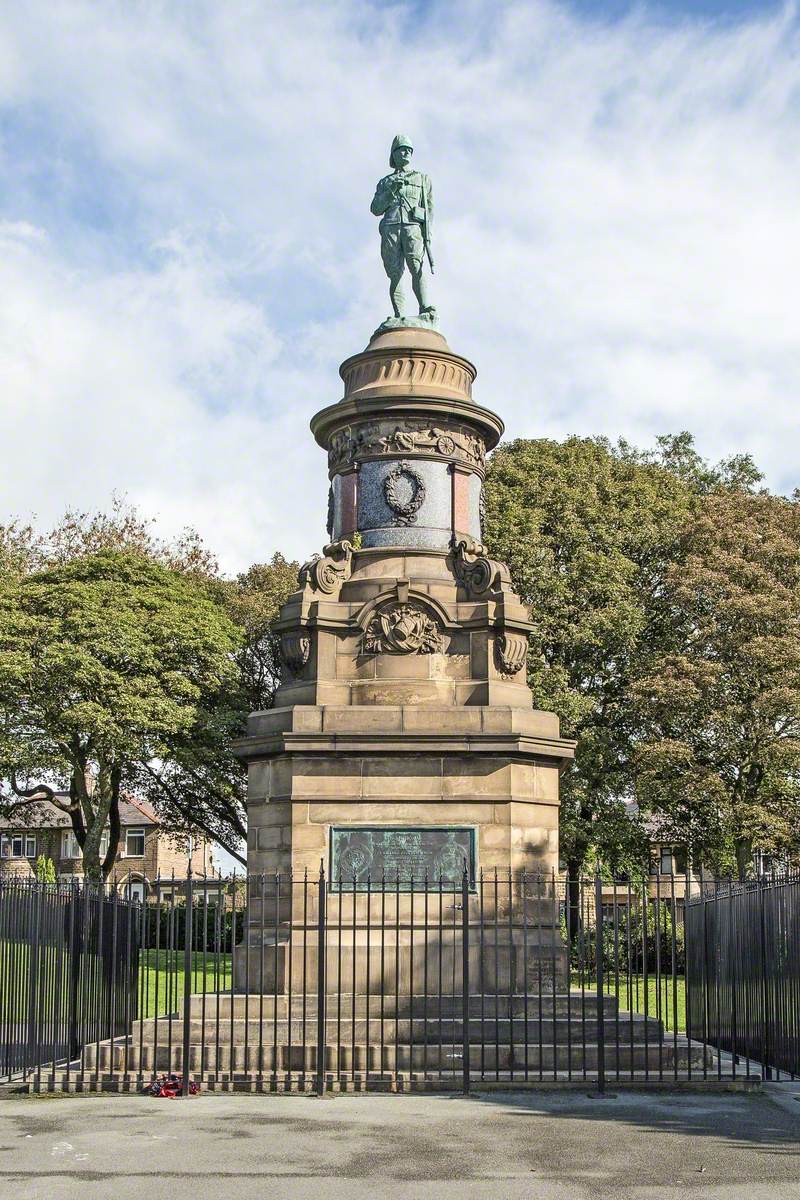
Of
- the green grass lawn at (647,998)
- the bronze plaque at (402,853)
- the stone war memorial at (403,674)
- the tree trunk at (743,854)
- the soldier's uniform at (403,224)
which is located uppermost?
the soldier's uniform at (403,224)

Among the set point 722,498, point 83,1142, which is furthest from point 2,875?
point 722,498

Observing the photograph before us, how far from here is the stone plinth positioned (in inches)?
690

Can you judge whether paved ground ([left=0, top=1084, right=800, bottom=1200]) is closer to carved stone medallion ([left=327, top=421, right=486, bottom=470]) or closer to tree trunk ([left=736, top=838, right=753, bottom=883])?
carved stone medallion ([left=327, top=421, right=486, bottom=470])

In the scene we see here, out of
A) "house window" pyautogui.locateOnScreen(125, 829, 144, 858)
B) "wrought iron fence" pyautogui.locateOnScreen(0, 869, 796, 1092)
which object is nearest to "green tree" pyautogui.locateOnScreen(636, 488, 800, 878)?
"wrought iron fence" pyautogui.locateOnScreen(0, 869, 796, 1092)

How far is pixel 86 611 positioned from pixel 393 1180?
27184 mm

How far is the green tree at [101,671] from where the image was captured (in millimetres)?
34750

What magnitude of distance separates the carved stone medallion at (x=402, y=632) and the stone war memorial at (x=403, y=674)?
25 mm

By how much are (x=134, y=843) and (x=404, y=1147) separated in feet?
205

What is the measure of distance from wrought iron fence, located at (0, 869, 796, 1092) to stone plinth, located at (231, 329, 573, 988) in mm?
588

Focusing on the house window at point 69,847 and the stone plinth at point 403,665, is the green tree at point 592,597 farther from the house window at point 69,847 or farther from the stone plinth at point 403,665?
the house window at point 69,847

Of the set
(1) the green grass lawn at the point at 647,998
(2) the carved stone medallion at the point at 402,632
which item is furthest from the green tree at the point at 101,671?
(2) the carved stone medallion at the point at 402,632

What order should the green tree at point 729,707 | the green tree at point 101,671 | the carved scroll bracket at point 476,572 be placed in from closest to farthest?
the carved scroll bracket at point 476,572
the green tree at point 729,707
the green tree at point 101,671

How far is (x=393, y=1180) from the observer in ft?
32.7

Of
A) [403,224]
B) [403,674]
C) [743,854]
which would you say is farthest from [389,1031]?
[743,854]
